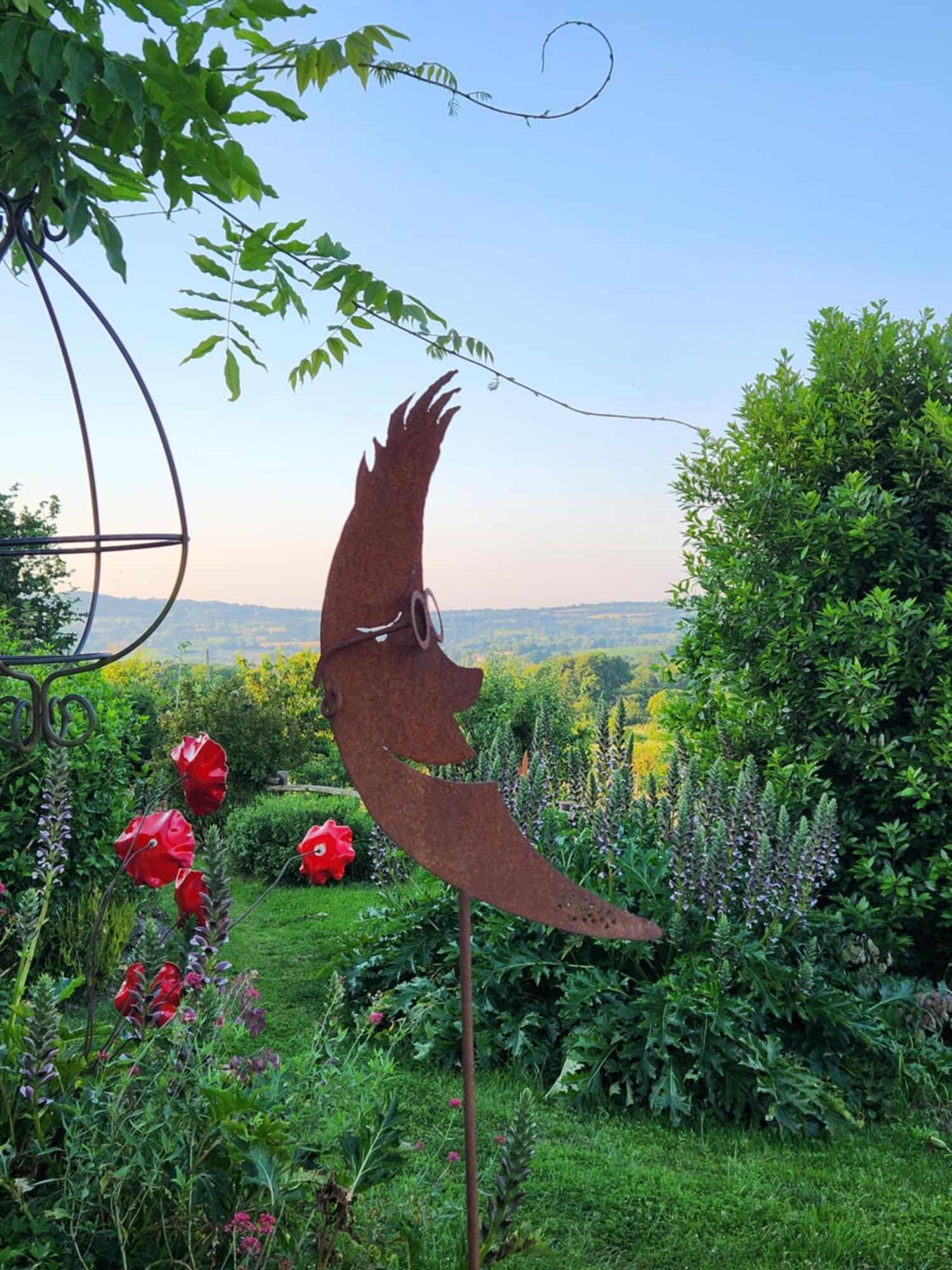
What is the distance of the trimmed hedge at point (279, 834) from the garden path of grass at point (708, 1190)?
3.87 m

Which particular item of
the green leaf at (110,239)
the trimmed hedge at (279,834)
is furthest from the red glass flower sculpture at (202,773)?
the trimmed hedge at (279,834)

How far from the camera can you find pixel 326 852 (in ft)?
8.34

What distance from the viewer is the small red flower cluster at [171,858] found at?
7.37 feet

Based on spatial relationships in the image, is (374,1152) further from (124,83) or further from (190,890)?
(124,83)

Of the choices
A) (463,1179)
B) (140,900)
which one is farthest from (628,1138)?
(140,900)

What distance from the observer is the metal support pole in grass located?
1658 millimetres

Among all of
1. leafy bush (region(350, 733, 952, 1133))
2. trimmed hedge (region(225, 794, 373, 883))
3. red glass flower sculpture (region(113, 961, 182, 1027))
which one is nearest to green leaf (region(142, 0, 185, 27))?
red glass flower sculpture (region(113, 961, 182, 1027))

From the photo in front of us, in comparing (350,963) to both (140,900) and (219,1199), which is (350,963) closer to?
(140,900)

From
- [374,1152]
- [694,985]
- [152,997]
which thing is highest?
[152,997]

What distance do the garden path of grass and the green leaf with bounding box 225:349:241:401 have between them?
7.10ft

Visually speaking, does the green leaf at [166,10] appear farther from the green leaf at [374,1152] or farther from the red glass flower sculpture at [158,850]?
the green leaf at [374,1152]

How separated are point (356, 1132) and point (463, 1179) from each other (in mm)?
883

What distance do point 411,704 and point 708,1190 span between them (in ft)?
7.12

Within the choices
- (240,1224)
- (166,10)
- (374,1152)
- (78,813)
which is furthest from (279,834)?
(166,10)
